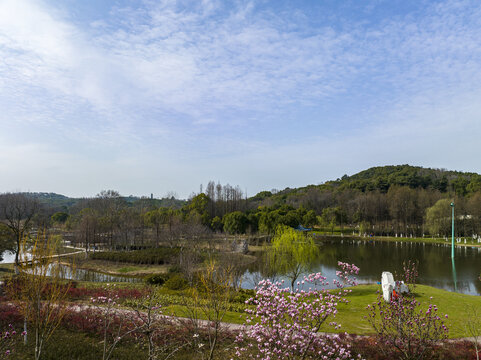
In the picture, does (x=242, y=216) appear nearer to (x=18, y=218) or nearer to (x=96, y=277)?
(x=96, y=277)

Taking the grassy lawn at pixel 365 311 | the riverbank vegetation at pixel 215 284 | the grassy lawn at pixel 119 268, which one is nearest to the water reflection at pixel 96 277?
the grassy lawn at pixel 119 268

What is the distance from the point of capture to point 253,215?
4997 cm

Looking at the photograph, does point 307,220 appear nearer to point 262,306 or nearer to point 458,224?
point 458,224

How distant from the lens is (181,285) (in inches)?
629

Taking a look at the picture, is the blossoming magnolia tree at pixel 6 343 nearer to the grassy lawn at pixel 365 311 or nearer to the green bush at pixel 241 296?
the grassy lawn at pixel 365 311

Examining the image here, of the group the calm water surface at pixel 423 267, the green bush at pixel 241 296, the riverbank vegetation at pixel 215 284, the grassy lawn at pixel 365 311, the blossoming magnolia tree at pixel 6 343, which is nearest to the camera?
the blossoming magnolia tree at pixel 6 343

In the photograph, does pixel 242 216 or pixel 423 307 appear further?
pixel 242 216

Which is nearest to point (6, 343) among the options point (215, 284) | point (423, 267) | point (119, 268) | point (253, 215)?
point (215, 284)

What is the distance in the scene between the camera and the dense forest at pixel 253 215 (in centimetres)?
3828

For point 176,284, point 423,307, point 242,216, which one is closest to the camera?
point 423,307

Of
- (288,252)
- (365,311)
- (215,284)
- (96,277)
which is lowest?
(96,277)

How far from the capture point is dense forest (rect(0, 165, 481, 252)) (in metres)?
38.3

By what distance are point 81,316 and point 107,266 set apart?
797 inches

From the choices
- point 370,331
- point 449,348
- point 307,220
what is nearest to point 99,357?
point 370,331
